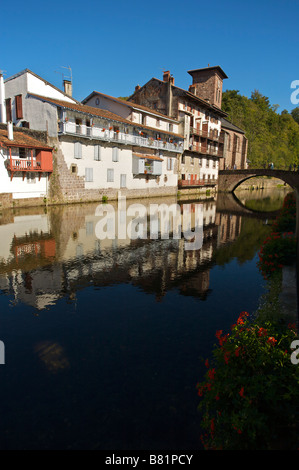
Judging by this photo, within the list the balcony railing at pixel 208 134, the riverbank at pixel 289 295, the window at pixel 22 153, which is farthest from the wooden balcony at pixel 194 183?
the riverbank at pixel 289 295

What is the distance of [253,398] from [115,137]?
3489 cm

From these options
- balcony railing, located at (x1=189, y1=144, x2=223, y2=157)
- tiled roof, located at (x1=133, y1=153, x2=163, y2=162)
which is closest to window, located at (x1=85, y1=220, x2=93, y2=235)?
tiled roof, located at (x1=133, y1=153, x2=163, y2=162)

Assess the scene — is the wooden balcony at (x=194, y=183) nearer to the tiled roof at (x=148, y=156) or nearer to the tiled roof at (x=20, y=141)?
the tiled roof at (x=148, y=156)

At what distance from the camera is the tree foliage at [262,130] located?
274 ft

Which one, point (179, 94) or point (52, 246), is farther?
point (179, 94)

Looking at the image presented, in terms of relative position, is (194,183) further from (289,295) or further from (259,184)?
(289,295)

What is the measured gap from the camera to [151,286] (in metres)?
10.8

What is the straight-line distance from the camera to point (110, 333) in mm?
7516

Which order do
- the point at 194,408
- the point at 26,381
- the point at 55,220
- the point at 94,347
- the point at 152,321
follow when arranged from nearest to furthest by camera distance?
the point at 194,408, the point at 26,381, the point at 94,347, the point at 152,321, the point at 55,220

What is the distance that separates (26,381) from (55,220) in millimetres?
17611

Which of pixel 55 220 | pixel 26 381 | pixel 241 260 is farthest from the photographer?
pixel 55 220

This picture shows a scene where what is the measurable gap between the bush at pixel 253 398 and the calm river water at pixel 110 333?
1.02 m

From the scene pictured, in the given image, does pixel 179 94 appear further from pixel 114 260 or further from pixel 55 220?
pixel 114 260

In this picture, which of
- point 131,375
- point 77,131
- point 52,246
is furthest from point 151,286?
point 77,131
